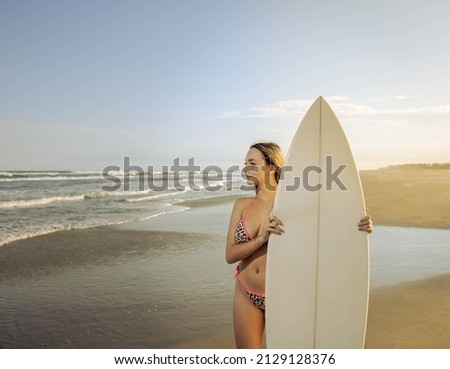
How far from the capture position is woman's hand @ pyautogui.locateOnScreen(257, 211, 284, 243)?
2.70 meters

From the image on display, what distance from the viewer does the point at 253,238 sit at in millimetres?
2729

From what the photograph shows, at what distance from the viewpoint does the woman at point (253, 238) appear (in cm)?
269

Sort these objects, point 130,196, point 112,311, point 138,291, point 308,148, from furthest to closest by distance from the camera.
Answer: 1. point 130,196
2. point 138,291
3. point 112,311
4. point 308,148

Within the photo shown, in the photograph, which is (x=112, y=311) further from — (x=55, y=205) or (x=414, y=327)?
(x=55, y=205)

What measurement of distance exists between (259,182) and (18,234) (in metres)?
8.53

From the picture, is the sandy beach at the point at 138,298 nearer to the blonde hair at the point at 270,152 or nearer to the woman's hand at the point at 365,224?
the woman's hand at the point at 365,224

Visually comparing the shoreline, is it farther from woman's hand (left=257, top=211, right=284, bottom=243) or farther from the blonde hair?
the blonde hair

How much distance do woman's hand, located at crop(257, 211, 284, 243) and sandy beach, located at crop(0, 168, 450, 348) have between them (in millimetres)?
1685

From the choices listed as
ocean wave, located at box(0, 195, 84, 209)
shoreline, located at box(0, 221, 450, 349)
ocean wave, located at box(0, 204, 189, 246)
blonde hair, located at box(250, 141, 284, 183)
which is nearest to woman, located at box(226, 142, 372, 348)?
blonde hair, located at box(250, 141, 284, 183)

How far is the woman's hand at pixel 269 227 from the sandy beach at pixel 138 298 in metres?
1.68

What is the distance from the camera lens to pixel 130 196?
65.8ft

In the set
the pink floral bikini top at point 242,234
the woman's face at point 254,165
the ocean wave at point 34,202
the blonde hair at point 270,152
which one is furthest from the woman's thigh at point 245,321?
the ocean wave at point 34,202

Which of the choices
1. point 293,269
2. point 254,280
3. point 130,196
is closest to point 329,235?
point 293,269

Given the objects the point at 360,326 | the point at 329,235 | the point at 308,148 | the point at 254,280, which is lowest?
the point at 360,326
